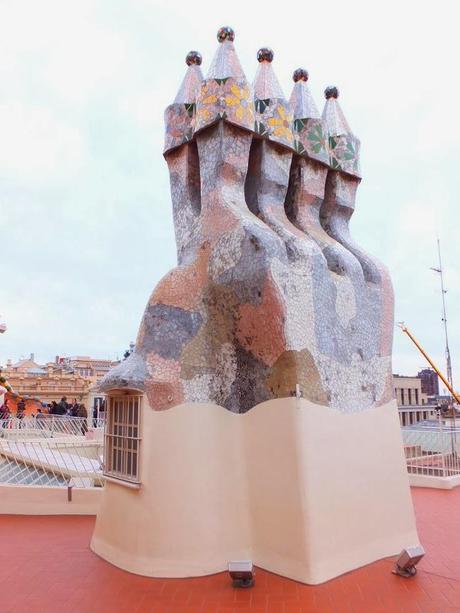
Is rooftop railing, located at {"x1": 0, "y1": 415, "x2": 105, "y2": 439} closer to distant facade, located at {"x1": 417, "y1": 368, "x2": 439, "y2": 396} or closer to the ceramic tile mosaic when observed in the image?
the ceramic tile mosaic

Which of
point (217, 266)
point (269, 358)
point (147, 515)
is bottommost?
point (147, 515)

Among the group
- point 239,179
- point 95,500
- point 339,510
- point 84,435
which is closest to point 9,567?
point 95,500

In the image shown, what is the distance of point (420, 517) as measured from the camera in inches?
330

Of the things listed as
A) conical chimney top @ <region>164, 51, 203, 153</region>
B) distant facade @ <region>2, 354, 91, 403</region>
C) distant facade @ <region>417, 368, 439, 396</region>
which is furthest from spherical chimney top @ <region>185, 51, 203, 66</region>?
distant facade @ <region>417, 368, 439, 396</region>

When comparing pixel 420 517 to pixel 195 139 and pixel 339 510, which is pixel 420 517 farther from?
pixel 195 139

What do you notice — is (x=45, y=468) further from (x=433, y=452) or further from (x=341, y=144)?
(x=433, y=452)

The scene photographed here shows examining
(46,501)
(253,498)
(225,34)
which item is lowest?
(46,501)

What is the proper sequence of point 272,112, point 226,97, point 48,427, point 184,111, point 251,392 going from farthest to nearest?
point 48,427, point 184,111, point 272,112, point 226,97, point 251,392

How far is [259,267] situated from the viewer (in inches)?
235

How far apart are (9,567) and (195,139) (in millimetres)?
6229

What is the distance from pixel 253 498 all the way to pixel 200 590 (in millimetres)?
1169

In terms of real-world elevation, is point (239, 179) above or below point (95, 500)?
above

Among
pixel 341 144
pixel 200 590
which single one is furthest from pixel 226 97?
pixel 200 590

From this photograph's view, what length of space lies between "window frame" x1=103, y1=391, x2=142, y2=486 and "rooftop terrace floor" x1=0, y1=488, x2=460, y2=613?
3.45 ft
